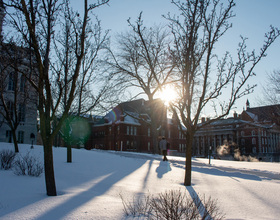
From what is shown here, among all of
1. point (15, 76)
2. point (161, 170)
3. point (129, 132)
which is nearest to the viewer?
point (161, 170)

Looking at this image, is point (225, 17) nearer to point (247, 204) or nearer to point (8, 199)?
point (247, 204)

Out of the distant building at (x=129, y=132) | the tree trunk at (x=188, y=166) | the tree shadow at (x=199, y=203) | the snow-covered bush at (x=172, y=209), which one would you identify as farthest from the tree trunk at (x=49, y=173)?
the distant building at (x=129, y=132)

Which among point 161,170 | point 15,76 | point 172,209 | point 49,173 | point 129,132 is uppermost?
point 15,76

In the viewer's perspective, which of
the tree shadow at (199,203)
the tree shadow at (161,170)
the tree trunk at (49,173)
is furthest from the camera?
the tree shadow at (161,170)

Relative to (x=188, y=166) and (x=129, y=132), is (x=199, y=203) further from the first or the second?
(x=129, y=132)

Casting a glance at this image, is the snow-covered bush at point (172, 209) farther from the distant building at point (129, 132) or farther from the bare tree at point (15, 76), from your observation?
the distant building at point (129, 132)

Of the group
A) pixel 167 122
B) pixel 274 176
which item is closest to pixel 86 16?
pixel 274 176

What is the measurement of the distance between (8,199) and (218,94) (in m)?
6.92

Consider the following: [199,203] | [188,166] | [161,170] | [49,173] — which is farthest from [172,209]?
[161,170]

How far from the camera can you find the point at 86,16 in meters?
6.21

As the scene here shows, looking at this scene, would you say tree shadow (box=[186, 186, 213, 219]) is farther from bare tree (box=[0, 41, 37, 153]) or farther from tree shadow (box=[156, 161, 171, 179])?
bare tree (box=[0, 41, 37, 153])

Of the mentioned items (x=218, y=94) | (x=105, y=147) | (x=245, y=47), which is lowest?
(x=105, y=147)

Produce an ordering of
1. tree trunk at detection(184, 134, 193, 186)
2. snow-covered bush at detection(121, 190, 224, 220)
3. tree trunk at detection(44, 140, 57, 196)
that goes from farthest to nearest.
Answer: tree trunk at detection(184, 134, 193, 186)
tree trunk at detection(44, 140, 57, 196)
snow-covered bush at detection(121, 190, 224, 220)

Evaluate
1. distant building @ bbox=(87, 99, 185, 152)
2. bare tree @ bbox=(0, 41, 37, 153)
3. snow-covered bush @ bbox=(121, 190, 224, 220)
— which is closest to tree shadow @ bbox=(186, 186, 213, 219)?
snow-covered bush @ bbox=(121, 190, 224, 220)
